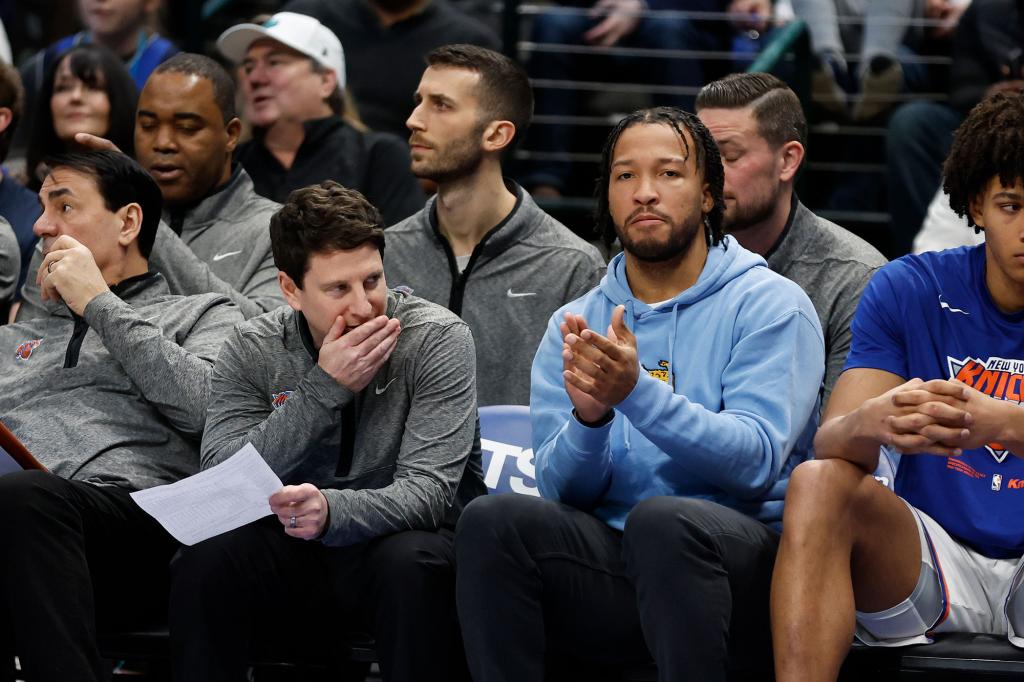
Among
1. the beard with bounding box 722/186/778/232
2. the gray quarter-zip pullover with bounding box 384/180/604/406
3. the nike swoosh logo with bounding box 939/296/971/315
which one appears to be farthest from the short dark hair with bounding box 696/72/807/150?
the nike swoosh logo with bounding box 939/296/971/315

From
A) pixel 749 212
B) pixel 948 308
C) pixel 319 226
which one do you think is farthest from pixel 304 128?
pixel 948 308

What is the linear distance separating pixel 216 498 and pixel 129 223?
111cm

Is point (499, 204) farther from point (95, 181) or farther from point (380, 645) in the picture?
point (380, 645)

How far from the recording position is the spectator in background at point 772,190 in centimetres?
412

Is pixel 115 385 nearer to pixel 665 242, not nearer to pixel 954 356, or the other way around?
pixel 665 242

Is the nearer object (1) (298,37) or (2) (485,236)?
(2) (485,236)

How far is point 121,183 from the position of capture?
156 inches

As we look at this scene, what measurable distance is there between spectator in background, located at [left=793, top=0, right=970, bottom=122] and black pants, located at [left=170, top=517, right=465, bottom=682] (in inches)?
138

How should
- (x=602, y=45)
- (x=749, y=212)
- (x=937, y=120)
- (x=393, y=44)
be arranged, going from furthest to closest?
(x=602, y=45) < (x=393, y=44) < (x=937, y=120) < (x=749, y=212)

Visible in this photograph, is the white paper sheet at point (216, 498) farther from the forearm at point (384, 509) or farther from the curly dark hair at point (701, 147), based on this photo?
the curly dark hair at point (701, 147)

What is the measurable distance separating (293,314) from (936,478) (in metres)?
A: 1.51

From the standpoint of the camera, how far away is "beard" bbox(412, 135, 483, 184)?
4.47m

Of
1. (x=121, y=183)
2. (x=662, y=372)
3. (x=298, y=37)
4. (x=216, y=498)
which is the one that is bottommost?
(x=216, y=498)

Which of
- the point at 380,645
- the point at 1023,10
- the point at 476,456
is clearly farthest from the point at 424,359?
the point at 1023,10
